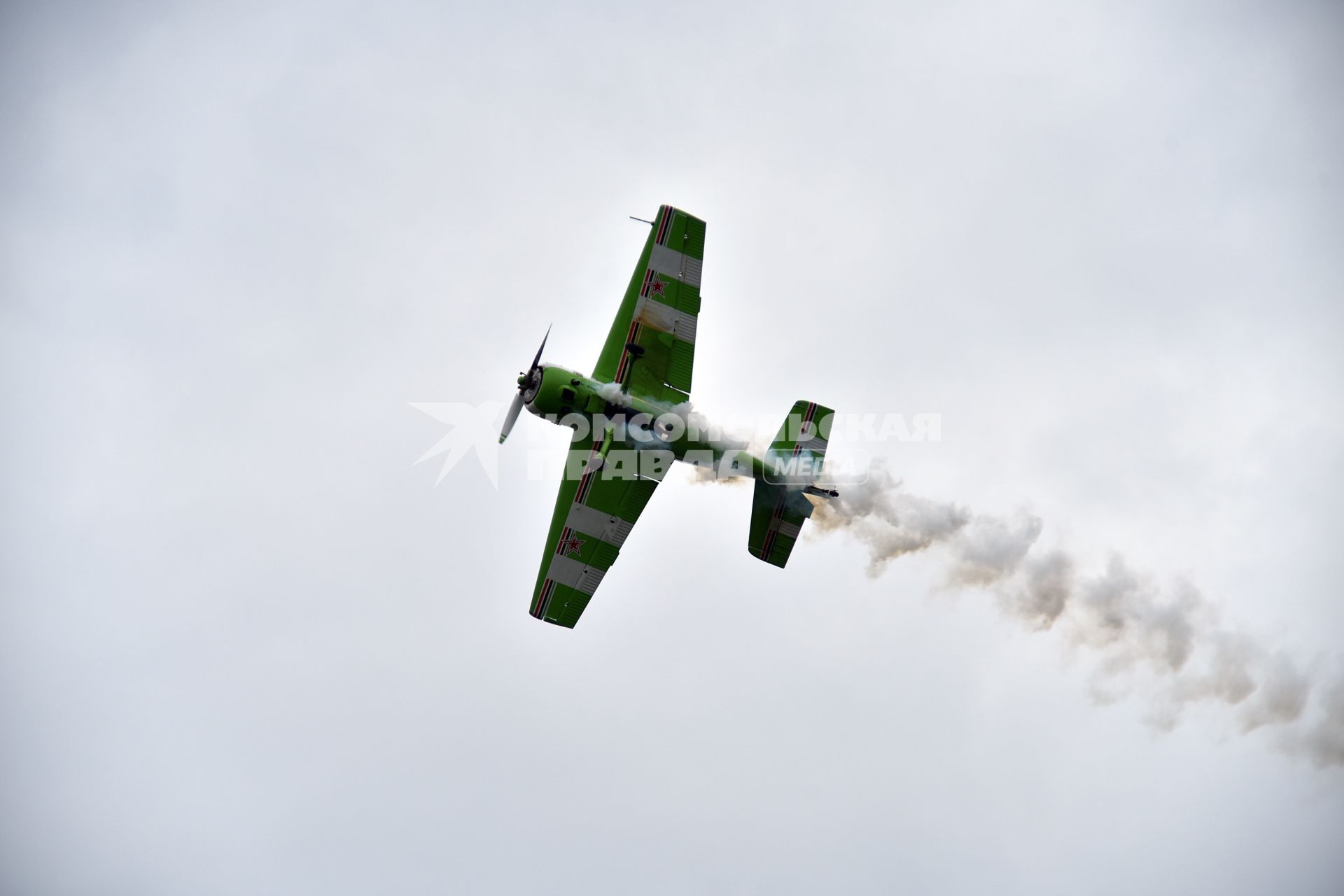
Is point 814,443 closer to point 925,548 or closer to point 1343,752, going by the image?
point 925,548

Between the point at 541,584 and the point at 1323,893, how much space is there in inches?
1659

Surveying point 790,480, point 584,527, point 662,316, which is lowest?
point 584,527

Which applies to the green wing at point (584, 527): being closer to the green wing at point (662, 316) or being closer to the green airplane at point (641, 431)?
the green airplane at point (641, 431)

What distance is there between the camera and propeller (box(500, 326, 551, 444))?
20578mm

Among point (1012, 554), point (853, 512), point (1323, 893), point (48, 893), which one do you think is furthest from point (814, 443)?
point (48, 893)

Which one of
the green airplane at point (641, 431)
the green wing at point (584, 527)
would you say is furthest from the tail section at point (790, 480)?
the green wing at point (584, 527)

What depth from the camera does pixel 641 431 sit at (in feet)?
68.3

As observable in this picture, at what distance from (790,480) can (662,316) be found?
4605 millimetres

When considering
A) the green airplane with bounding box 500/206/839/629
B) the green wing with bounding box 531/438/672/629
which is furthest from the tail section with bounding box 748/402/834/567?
the green wing with bounding box 531/438/672/629

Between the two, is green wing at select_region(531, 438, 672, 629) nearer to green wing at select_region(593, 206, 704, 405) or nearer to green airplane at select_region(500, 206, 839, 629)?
green airplane at select_region(500, 206, 839, 629)

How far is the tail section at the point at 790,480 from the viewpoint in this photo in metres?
21.4

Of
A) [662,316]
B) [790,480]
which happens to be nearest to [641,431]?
[662,316]

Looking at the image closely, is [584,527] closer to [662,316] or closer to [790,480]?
[790,480]

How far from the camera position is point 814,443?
2136cm
